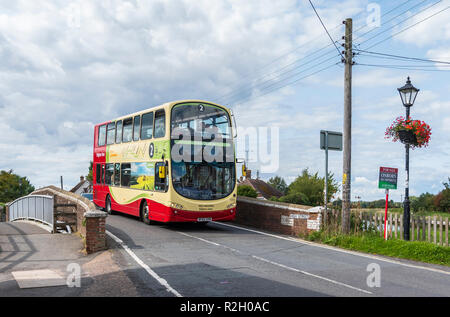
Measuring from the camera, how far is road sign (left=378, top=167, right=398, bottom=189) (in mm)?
14477

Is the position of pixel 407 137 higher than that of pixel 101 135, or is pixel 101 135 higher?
pixel 101 135

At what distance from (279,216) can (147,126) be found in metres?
6.45

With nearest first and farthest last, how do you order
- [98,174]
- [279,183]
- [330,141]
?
[330,141], [98,174], [279,183]

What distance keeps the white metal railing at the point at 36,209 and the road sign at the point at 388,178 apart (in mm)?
12408

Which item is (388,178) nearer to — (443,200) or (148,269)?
(148,269)

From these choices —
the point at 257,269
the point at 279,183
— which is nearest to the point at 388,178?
the point at 257,269

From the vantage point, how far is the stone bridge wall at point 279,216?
1541cm

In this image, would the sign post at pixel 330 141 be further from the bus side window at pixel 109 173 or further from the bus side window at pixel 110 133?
the bus side window at pixel 109 173

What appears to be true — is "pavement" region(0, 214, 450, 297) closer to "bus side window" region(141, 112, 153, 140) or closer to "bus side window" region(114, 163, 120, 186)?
"bus side window" region(141, 112, 153, 140)

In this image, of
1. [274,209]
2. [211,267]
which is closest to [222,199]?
[274,209]

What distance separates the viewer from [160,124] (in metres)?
16.2

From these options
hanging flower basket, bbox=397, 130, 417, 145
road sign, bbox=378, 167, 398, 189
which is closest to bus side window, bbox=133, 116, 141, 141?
road sign, bbox=378, 167, 398, 189
